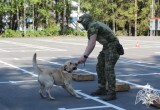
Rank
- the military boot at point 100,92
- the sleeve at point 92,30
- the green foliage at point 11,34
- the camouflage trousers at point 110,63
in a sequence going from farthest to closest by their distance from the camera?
the green foliage at point 11,34 → the military boot at point 100,92 → the camouflage trousers at point 110,63 → the sleeve at point 92,30

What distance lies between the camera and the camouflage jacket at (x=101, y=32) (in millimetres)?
8198

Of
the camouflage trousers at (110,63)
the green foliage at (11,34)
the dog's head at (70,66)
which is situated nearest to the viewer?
the dog's head at (70,66)

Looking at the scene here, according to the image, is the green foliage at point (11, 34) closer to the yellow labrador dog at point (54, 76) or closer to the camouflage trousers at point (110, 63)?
the yellow labrador dog at point (54, 76)

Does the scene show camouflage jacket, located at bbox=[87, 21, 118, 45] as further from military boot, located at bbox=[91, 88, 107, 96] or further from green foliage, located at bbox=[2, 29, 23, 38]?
green foliage, located at bbox=[2, 29, 23, 38]

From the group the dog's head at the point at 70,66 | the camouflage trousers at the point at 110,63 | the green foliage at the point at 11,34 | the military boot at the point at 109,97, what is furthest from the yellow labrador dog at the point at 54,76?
the green foliage at the point at 11,34

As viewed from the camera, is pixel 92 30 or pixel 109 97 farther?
pixel 109 97

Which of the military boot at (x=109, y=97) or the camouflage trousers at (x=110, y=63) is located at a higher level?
the camouflage trousers at (x=110, y=63)

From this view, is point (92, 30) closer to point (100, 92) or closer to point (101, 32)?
point (101, 32)

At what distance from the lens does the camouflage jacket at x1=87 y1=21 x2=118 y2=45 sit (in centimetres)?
820

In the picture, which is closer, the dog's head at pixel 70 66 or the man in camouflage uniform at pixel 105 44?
the man in camouflage uniform at pixel 105 44

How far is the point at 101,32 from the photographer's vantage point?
834 cm

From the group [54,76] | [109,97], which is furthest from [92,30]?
[109,97]

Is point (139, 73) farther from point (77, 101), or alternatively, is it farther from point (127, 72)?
point (77, 101)

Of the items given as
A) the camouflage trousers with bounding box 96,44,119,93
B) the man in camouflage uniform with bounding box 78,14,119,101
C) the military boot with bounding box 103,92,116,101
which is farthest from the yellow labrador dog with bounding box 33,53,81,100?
the military boot with bounding box 103,92,116,101
